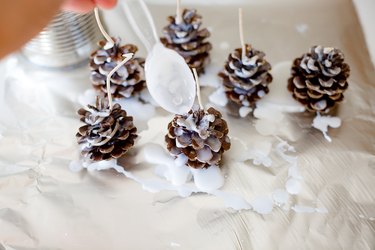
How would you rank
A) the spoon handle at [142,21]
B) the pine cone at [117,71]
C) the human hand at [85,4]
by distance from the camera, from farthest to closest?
the spoon handle at [142,21]
the pine cone at [117,71]
the human hand at [85,4]

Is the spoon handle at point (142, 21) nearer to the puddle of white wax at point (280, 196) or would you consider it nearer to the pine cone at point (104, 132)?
the pine cone at point (104, 132)

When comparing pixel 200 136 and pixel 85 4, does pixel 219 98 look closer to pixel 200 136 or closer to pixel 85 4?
pixel 200 136

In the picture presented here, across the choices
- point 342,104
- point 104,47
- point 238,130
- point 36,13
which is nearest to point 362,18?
point 342,104

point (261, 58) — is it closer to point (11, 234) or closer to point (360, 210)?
point (360, 210)

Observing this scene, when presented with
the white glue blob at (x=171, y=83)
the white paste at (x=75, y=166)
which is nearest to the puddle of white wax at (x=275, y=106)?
the white glue blob at (x=171, y=83)

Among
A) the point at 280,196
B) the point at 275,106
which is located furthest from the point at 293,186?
the point at 275,106
